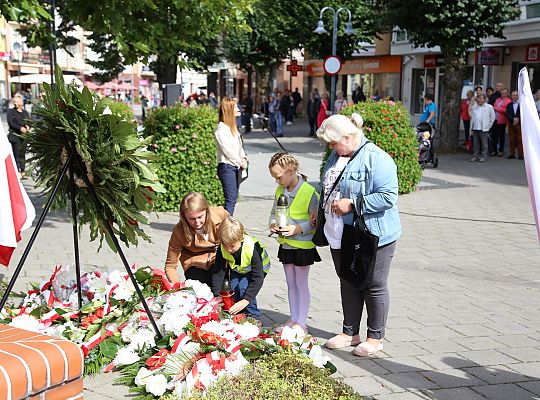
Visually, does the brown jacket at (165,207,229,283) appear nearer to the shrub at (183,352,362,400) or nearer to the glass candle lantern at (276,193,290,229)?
the glass candle lantern at (276,193,290,229)

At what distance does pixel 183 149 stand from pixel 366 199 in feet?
20.6

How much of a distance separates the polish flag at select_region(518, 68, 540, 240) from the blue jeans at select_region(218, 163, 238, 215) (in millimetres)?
5160

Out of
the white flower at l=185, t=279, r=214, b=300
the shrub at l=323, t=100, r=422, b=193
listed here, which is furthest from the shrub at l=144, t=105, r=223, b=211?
the white flower at l=185, t=279, r=214, b=300

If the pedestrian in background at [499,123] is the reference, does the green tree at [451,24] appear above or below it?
above

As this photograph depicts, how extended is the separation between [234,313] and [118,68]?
3204 centimetres

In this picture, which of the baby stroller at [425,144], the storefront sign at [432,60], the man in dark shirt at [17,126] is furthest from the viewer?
the storefront sign at [432,60]

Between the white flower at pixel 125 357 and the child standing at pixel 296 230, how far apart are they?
4.39ft

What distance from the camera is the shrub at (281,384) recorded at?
3.53m

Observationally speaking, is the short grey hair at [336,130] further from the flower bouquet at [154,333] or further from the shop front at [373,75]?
the shop front at [373,75]

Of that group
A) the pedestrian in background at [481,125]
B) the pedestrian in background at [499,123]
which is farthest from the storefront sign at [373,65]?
the pedestrian in background at [481,125]

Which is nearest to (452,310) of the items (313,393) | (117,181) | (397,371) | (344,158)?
(397,371)

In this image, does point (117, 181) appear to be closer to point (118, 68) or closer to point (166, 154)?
point (166, 154)

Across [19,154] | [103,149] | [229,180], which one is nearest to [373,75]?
[19,154]

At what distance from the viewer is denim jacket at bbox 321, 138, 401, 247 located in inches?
181
